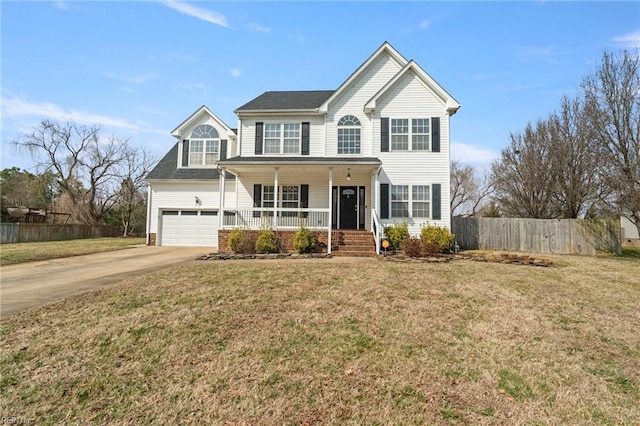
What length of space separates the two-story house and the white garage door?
0.06 meters

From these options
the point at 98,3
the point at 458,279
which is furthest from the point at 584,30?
the point at 98,3

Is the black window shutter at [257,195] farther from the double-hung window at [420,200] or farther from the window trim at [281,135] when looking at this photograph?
the double-hung window at [420,200]

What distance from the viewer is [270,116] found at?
16094 millimetres

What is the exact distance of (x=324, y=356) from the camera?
398cm

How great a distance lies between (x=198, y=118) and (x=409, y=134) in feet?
39.9

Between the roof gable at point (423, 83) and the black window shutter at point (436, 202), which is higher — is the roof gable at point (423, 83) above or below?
above

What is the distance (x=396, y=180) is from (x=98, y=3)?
12.8 m

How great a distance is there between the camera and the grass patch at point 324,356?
304cm

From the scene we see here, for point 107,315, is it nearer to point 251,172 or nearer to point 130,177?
point 251,172

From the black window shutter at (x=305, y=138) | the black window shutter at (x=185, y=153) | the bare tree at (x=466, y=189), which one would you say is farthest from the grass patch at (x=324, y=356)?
the bare tree at (x=466, y=189)

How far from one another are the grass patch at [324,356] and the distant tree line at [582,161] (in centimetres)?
1069

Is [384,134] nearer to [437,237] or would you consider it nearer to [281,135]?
[281,135]

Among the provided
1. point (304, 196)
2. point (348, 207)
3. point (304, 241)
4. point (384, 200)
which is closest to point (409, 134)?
point (384, 200)

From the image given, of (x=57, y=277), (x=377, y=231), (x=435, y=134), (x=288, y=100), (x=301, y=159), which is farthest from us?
(x=288, y=100)
